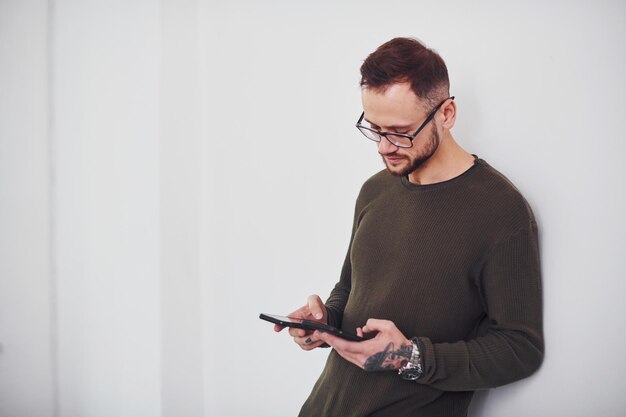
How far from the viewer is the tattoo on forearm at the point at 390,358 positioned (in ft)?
4.07

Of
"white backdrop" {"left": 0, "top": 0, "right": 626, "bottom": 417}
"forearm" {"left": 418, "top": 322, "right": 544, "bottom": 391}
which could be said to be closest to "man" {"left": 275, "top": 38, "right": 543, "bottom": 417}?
"forearm" {"left": 418, "top": 322, "right": 544, "bottom": 391}

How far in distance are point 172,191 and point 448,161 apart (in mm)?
1440

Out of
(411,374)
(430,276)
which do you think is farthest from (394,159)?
(411,374)

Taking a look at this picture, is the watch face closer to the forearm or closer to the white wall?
the forearm

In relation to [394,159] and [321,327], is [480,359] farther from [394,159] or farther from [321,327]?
[394,159]

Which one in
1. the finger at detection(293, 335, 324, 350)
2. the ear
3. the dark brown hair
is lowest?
the finger at detection(293, 335, 324, 350)

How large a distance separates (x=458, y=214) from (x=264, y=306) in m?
1.16

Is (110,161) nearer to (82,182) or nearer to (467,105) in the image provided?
(82,182)

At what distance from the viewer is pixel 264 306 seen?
7.53 feet

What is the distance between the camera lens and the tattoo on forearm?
4.07 ft

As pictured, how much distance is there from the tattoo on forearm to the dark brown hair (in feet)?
1.92

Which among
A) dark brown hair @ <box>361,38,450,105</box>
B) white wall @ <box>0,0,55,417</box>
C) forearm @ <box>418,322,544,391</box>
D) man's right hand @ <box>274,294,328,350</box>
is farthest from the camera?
white wall @ <box>0,0,55,417</box>

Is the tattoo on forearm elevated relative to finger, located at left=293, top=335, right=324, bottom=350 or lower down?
elevated

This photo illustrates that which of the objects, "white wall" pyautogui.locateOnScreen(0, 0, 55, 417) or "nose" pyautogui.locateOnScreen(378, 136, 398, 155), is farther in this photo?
"white wall" pyautogui.locateOnScreen(0, 0, 55, 417)
